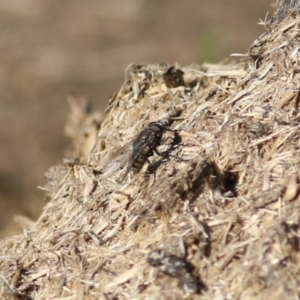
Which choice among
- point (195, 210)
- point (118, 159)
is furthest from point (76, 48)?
point (195, 210)

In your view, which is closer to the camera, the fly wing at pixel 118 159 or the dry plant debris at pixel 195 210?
the dry plant debris at pixel 195 210

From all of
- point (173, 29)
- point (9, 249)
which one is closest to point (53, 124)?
point (173, 29)

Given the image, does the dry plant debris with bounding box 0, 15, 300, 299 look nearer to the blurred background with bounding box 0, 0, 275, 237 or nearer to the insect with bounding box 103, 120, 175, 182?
the insect with bounding box 103, 120, 175, 182

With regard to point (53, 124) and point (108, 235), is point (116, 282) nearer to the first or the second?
point (108, 235)

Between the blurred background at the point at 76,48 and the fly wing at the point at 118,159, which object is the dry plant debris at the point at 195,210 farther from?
the blurred background at the point at 76,48

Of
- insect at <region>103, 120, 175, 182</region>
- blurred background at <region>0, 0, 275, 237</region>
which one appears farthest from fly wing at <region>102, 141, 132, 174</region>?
blurred background at <region>0, 0, 275, 237</region>

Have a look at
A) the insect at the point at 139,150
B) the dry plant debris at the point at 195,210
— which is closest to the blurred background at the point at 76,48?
the dry plant debris at the point at 195,210

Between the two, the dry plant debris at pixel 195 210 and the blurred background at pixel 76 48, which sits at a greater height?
the blurred background at pixel 76 48
